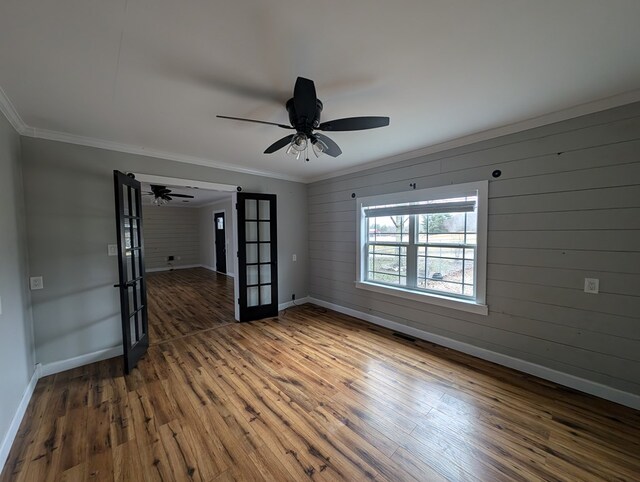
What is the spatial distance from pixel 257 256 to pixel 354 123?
9.89ft

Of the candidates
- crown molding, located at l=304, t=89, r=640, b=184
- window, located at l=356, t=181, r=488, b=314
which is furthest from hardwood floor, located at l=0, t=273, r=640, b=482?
crown molding, located at l=304, t=89, r=640, b=184

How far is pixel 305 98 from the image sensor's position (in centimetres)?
162

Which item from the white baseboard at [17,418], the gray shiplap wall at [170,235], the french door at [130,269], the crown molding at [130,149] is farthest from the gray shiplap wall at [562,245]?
the gray shiplap wall at [170,235]

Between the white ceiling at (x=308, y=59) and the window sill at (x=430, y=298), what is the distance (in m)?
1.99

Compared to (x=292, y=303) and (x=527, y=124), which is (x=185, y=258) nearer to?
(x=292, y=303)

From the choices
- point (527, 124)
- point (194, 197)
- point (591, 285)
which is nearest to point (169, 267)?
point (194, 197)

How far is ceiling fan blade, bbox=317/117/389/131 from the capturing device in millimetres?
1841

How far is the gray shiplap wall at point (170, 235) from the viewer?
886 centimetres

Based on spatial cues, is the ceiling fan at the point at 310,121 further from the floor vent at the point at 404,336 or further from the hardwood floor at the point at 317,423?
the floor vent at the point at 404,336

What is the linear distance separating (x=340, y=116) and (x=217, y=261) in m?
7.77

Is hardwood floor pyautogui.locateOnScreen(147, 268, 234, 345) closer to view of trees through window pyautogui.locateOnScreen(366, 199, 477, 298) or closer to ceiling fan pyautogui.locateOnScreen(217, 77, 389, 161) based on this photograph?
view of trees through window pyautogui.locateOnScreen(366, 199, 477, 298)

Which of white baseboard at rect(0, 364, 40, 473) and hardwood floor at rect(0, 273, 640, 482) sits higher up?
white baseboard at rect(0, 364, 40, 473)

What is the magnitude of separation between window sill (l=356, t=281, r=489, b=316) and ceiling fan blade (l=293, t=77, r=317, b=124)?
2.62 m

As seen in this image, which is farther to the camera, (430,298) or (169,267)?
(169,267)
